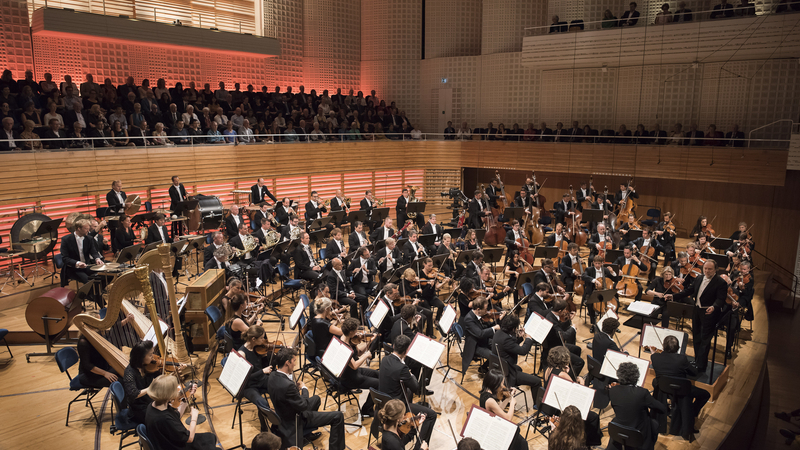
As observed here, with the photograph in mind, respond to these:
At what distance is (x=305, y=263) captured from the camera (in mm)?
10633

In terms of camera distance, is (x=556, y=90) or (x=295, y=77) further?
(x=295, y=77)

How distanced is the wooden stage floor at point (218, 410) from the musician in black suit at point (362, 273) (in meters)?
1.63

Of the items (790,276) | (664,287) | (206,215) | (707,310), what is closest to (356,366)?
(707,310)

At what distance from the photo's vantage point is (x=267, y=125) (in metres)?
17.7

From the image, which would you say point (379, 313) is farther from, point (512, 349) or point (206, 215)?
point (206, 215)

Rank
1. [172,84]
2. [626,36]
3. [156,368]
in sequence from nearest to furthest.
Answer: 1. [156,368]
2. [626,36]
3. [172,84]

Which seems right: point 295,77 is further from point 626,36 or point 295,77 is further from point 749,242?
point 749,242

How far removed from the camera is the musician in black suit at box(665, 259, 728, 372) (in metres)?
8.30

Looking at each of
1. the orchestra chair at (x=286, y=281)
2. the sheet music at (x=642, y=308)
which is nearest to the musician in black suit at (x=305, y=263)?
the orchestra chair at (x=286, y=281)

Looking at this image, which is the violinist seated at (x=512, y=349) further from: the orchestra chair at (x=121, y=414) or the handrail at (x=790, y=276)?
the handrail at (x=790, y=276)

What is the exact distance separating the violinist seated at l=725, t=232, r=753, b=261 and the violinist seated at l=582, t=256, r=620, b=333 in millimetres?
2800

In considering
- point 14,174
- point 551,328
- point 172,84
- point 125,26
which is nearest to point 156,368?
point 551,328

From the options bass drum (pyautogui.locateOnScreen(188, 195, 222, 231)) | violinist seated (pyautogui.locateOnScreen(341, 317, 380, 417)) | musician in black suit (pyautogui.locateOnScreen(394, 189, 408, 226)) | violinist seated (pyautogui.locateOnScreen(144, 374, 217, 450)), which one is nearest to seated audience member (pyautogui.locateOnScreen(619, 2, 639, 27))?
musician in black suit (pyautogui.locateOnScreen(394, 189, 408, 226))

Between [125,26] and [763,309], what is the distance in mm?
18510
